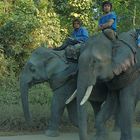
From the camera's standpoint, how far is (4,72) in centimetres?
1379

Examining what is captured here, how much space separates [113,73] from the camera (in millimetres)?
7359

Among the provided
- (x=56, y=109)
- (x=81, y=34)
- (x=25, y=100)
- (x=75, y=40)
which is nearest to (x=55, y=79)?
(x=56, y=109)

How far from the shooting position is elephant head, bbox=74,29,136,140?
7223 mm

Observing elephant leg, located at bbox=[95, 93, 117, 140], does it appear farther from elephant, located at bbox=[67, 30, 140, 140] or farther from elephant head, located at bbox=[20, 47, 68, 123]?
elephant head, located at bbox=[20, 47, 68, 123]

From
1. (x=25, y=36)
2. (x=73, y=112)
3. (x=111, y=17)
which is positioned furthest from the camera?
(x=25, y=36)

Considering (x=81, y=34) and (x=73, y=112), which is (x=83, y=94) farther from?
(x=81, y=34)

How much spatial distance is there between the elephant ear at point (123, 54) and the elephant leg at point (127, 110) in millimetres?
461

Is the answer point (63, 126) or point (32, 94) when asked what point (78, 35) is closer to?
point (63, 126)

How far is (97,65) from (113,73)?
0.93 feet

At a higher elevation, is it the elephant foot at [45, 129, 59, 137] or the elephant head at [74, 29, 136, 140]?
the elephant head at [74, 29, 136, 140]

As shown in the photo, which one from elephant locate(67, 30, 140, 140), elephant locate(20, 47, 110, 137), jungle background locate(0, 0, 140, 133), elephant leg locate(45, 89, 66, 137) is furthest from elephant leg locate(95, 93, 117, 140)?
jungle background locate(0, 0, 140, 133)

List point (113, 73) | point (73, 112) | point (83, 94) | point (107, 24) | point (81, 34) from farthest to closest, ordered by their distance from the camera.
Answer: point (81, 34)
point (73, 112)
point (107, 24)
point (113, 73)
point (83, 94)

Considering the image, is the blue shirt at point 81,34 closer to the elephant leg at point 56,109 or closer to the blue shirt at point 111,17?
the blue shirt at point 111,17

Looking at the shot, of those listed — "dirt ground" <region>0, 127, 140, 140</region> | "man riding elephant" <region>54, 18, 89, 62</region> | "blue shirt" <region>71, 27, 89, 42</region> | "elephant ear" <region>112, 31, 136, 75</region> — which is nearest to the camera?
"elephant ear" <region>112, 31, 136, 75</region>
